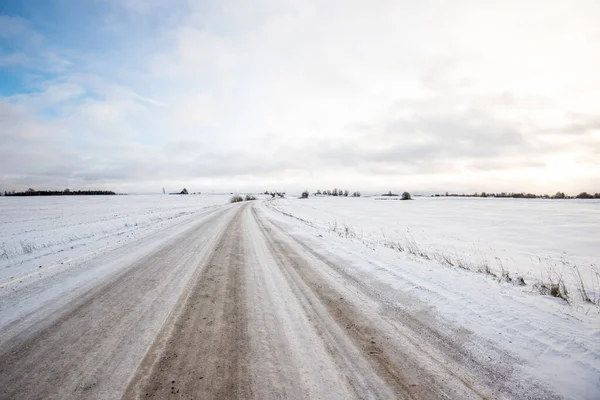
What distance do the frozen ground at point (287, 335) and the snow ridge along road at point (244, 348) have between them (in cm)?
2

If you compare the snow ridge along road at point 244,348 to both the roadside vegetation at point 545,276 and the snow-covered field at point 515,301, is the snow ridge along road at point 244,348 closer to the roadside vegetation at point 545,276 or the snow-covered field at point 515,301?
the snow-covered field at point 515,301

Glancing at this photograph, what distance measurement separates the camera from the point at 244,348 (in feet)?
11.8

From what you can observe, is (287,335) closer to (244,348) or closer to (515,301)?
(244,348)

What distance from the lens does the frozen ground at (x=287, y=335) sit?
2.92 meters

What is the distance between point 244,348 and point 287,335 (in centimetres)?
64

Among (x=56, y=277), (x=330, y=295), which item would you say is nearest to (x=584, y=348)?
(x=330, y=295)

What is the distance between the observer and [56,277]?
671 centimetres

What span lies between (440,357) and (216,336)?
291cm

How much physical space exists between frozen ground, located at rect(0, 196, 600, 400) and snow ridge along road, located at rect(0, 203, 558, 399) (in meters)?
0.02

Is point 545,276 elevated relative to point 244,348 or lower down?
lower down

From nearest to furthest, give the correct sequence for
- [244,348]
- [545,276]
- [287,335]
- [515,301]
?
[244,348] → [287,335] → [515,301] → [545,276]

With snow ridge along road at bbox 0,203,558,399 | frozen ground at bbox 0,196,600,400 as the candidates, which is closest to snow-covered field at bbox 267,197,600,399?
frozen ground at bbox 0,196,600,400

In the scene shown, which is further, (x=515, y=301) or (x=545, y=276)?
(x=545, y=276)

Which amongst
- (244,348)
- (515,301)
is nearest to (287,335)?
(244,348)
